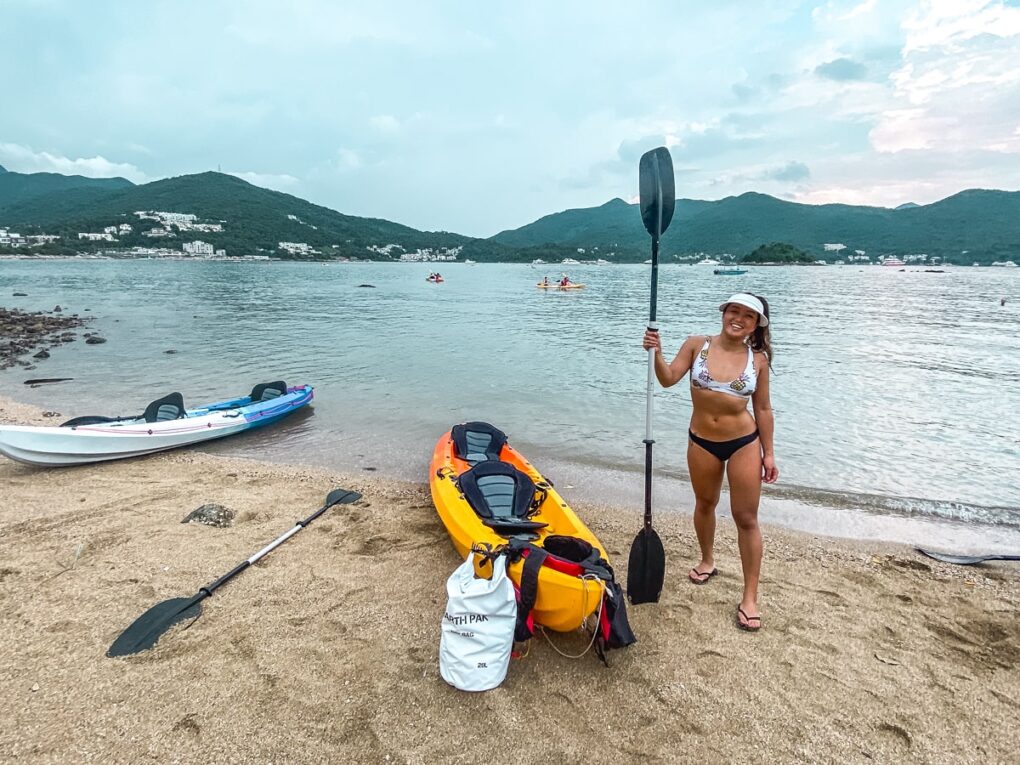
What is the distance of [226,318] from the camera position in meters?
28.4

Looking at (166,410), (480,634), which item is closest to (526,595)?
(480,634)

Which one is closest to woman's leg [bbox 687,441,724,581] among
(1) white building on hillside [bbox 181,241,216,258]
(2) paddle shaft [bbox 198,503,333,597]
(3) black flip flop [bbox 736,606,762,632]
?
(3) black flip flop [bbox 736,606,762,632]

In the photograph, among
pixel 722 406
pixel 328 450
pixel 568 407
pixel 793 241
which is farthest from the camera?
pixel 793 241

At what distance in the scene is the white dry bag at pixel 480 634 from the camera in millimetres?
3188

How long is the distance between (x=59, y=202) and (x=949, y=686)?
231067 mm

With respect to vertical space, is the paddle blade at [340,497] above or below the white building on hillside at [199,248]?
below

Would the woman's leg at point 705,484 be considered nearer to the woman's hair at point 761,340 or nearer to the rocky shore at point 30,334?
the woman's hair at point 761,340

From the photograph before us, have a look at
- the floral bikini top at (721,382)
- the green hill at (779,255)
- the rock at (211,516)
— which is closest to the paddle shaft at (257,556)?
the rock at (211,516)

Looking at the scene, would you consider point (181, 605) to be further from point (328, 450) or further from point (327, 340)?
point (327, 340)

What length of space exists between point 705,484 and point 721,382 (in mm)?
828

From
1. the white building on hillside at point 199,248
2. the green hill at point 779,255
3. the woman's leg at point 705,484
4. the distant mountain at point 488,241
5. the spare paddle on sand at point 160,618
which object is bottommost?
the spare paddle on sand at point 160,618

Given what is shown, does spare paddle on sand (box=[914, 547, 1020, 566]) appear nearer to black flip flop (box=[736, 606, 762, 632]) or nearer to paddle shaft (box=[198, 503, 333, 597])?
black flip flop (box=[736, 606, 762, 632])

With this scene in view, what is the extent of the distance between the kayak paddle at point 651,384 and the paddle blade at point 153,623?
330cm

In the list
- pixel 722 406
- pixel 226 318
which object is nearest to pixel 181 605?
pixel 722 406
